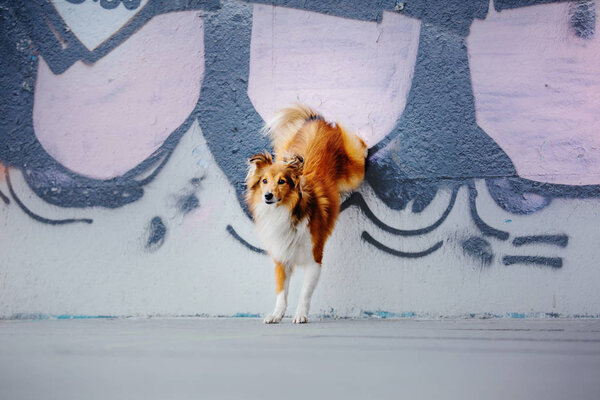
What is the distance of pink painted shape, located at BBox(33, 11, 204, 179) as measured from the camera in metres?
5.19

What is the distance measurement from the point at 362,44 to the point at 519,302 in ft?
7.70

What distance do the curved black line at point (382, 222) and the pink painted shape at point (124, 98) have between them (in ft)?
5.24

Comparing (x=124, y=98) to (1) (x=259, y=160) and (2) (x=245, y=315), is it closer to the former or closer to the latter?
(1) (x=259, y=160)

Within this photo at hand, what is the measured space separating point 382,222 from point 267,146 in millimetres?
1146

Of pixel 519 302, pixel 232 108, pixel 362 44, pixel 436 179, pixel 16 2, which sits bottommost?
pixel 519 302

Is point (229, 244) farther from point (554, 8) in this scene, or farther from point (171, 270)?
point (554, 8)

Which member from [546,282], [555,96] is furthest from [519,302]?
[555,96]

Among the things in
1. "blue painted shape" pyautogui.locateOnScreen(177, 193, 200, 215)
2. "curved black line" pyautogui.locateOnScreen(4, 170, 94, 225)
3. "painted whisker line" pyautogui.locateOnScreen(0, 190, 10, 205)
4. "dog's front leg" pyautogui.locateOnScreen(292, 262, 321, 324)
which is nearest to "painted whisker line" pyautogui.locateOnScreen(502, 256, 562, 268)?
"dog's front leg" pyautogui.locateOnScreen(292, 262, 321, 324)

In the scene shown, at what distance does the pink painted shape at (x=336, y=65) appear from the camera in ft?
15.9

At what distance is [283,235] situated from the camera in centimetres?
435

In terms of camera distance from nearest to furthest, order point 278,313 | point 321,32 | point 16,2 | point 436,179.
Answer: point 278,313
point 436,179
point 321,32
point 16,2

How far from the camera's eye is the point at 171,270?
5.03 m

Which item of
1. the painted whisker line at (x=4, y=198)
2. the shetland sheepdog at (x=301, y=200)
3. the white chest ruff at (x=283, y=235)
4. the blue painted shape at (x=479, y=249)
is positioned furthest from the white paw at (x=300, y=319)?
the painted whisker line at (x=4, y=198)

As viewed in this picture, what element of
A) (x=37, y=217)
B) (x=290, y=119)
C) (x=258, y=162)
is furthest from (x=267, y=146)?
(x=37, y=217)
